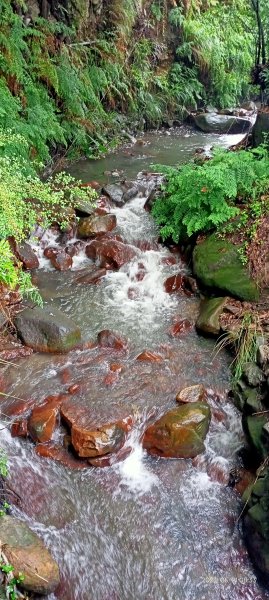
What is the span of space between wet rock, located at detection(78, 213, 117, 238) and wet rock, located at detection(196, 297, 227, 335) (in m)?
2.72

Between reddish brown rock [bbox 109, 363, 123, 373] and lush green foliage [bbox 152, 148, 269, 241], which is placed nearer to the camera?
reddish brown rock [bbox 109, 363, 123, 373]

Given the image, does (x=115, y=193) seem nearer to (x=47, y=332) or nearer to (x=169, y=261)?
(x=169, y=261)

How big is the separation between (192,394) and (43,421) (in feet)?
5.43

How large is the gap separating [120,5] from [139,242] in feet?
28.7

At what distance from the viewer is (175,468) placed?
170 inches

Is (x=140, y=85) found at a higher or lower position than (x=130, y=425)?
higher

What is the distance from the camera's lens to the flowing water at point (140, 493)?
11.7 feet

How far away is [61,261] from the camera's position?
736cm

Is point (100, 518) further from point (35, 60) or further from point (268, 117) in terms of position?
point (35, 60)

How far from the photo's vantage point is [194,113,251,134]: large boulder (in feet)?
48.5

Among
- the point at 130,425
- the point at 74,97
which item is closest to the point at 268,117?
the point at 74,97

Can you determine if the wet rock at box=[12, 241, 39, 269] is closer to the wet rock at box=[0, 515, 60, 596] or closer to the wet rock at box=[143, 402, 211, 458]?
the wet rock at box=[143, 402, 211, 458]

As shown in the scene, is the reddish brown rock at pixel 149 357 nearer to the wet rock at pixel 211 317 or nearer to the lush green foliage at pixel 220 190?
the wet rock at pixel 211 317

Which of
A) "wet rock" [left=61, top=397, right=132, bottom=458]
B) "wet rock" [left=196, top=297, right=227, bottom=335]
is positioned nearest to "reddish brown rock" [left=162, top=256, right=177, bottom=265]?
"wet rock" [left=196, top=297, right=227, bottom=335]
